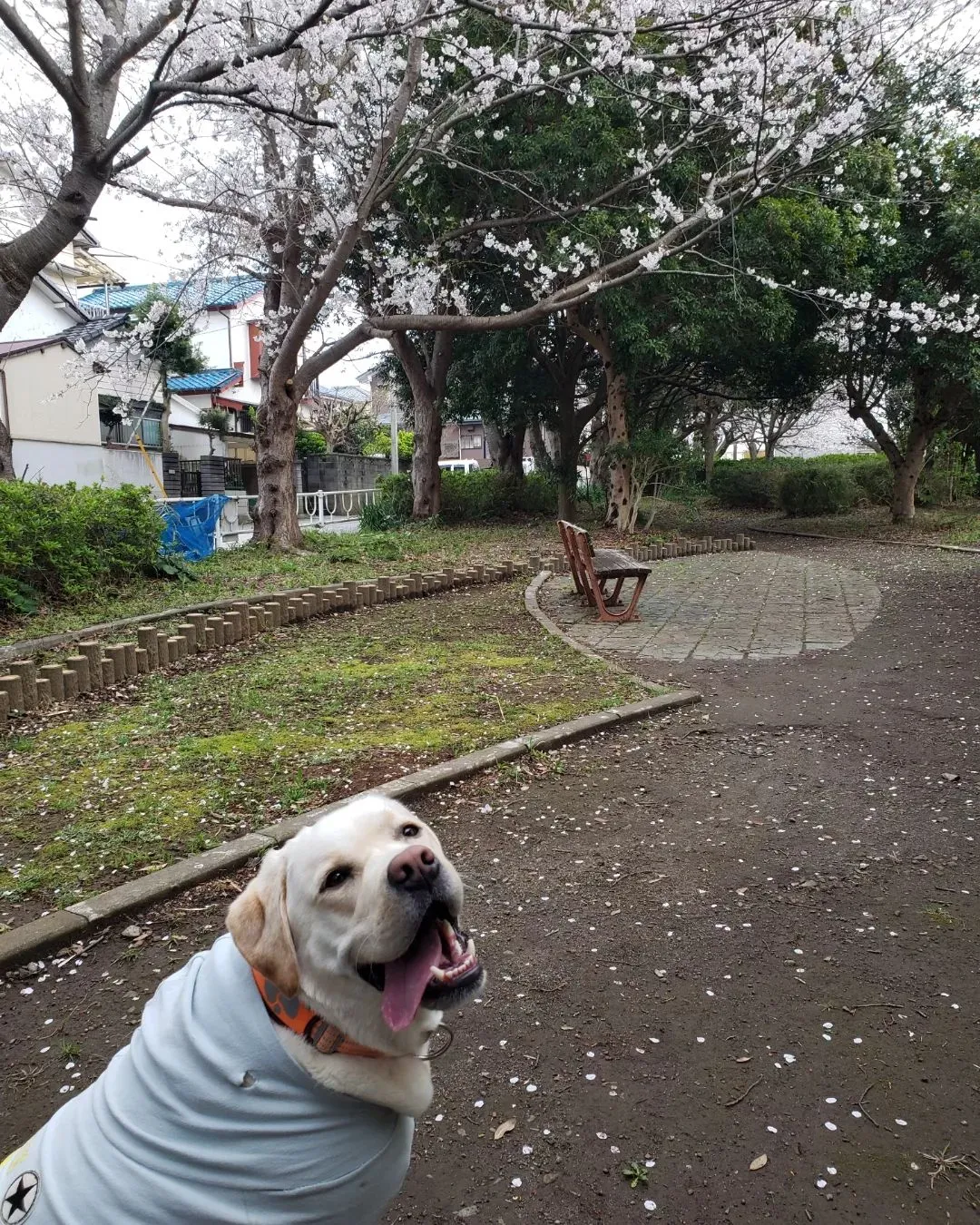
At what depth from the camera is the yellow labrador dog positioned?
4.64 feet

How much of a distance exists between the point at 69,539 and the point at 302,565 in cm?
372

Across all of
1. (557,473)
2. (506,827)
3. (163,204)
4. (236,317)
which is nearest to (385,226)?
(163,204)

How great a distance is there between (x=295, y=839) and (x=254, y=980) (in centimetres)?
28

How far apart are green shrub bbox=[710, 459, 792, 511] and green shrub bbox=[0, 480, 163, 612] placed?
21336 mm

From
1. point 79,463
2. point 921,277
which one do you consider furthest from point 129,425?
point 921,277

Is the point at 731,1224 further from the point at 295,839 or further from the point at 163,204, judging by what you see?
the point at 163,204

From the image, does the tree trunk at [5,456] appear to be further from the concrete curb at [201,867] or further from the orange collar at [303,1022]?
the orange collar at [303,1022]

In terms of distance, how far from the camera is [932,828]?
407 cm

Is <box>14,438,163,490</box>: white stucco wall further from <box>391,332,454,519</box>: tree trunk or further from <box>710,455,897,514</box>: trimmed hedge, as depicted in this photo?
<box>710,455,897,514</box>: trimmed hedge

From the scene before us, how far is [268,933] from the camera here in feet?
5.14

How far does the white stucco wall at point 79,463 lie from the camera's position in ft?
73.7

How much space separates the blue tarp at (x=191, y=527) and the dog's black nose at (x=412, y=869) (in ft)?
33.0

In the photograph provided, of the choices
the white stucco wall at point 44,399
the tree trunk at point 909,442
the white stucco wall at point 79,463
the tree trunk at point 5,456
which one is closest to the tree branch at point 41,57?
the tree trunk at point 5,456

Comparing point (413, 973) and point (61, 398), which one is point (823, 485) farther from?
point (413, 973)
